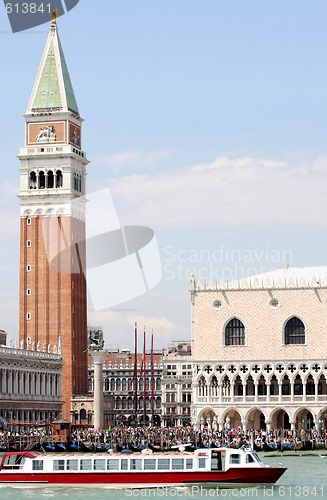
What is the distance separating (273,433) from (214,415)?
7.89 metres

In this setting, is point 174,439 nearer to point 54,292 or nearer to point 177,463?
point 177,463

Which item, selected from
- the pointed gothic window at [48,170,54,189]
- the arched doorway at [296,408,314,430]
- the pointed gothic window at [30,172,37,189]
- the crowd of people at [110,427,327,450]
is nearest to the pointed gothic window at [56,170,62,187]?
the pointed gothic window at [48,170,54,189]

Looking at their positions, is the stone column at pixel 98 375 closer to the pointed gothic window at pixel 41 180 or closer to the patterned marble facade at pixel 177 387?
the pointed gothic window at pixel 41 180

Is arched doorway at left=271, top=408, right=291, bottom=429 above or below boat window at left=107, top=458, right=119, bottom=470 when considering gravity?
above

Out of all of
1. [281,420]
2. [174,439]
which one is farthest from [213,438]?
[281,420]

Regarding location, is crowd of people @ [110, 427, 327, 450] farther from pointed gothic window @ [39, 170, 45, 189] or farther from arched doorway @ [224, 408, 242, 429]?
pointed gothic window @ [39, 170, 45, 189]

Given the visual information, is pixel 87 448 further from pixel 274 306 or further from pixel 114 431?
pixel 274 306

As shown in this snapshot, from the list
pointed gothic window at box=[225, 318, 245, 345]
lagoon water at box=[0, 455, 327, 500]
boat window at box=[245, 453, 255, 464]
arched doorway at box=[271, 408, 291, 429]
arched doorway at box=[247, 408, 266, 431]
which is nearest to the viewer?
lagoon water at box=[0, 455, 327, 500]

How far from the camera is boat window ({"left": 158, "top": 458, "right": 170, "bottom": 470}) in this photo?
40.7 m

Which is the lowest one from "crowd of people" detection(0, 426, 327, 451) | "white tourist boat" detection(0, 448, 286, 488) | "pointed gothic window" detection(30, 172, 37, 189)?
"white tourist boat" detection(0, 448, 286, 488)

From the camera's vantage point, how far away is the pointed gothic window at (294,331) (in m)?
74.9

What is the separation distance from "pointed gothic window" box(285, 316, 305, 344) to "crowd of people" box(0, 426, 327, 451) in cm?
670

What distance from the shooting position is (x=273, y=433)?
69625 mm

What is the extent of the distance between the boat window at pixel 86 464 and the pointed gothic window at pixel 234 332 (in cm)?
3565
